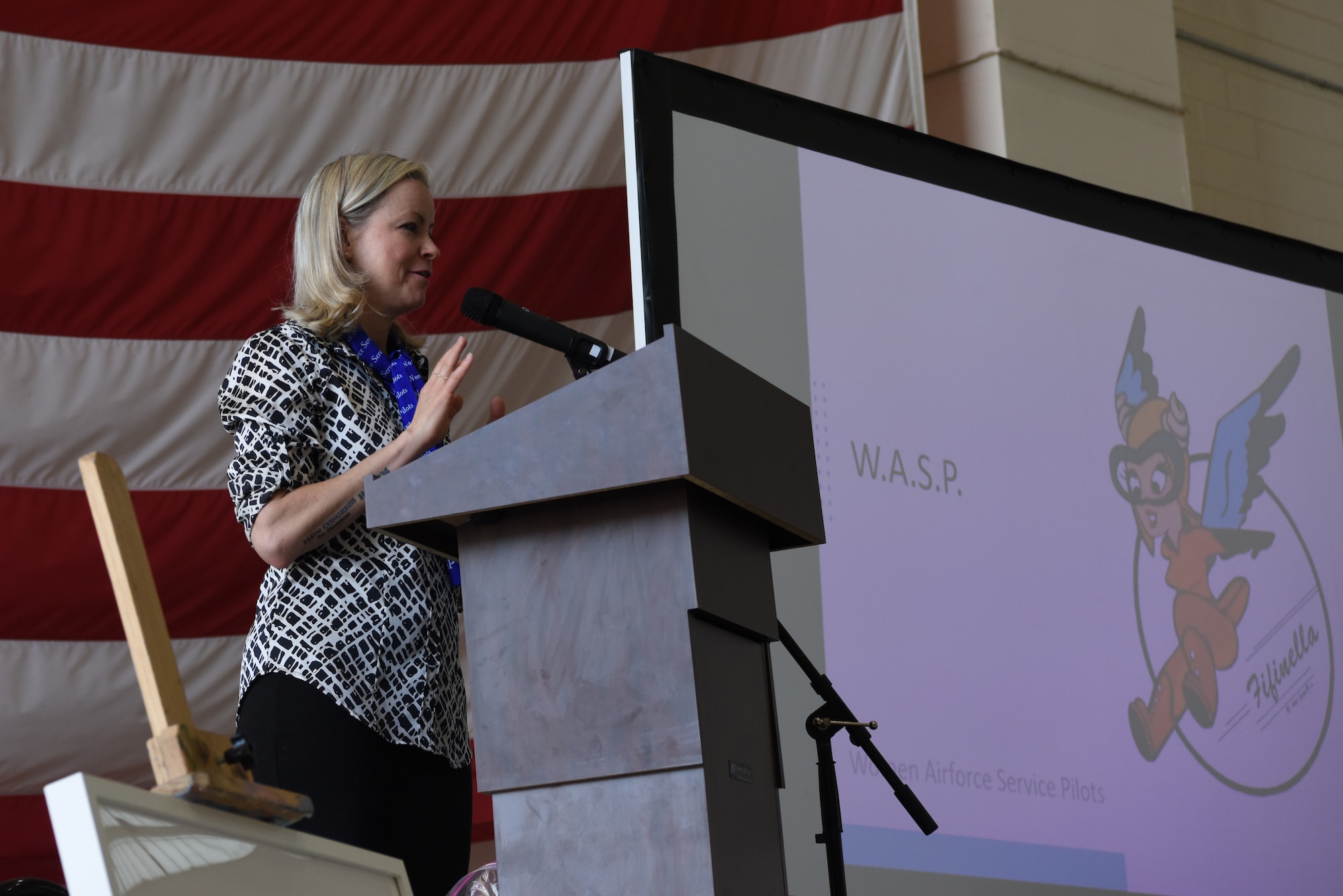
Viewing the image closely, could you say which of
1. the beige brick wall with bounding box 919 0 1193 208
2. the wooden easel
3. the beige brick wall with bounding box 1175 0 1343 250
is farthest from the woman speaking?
the beige brick wall with bounding box 1175 0 1343 250

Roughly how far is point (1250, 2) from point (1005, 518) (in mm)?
3077

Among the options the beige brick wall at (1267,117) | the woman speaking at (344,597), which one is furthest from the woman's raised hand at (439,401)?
the beige brick wall at (1267,117)

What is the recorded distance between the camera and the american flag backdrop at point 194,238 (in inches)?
112

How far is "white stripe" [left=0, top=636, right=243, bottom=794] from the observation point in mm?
2812

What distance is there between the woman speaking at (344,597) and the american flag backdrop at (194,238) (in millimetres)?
1409

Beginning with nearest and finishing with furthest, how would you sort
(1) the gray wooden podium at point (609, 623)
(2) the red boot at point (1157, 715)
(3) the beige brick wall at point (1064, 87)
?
(1) the gray wooden podium at point (609, 623)
(2) the red boot at point (1157, 715)
(3) the beige brick wall at point (1064, 87)

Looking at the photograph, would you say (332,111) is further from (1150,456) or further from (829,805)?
(829,805)

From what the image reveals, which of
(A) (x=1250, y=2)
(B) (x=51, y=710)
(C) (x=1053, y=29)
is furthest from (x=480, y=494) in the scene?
(A) (x=1250, y=2)

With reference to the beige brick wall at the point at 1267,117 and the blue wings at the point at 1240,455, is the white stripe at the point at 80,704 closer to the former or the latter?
the blue wings at the point at 1240,455

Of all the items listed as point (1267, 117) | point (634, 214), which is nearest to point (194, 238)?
Result: point (634, 214)

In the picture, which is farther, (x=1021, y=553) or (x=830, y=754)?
(x=1021, y=553)

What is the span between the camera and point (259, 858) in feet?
2.33

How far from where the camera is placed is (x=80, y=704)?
9.39 feet

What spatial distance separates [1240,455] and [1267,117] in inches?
86.4
